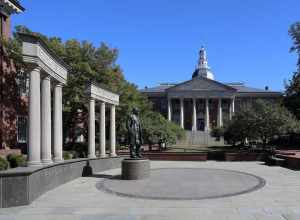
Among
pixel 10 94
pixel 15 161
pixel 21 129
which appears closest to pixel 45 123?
pixel 15 161

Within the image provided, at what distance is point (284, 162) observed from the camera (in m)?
27.1

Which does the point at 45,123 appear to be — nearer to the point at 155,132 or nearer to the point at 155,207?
the point at 155,207

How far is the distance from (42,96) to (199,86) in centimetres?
10220

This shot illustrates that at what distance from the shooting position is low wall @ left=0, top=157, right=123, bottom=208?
38.4 ft

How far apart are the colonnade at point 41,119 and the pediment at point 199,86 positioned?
9878 centimetres

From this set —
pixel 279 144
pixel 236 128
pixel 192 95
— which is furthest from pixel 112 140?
pixel 192 95

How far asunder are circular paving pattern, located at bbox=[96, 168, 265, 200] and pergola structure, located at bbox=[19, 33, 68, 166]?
2.69m

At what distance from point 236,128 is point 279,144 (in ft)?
59.5

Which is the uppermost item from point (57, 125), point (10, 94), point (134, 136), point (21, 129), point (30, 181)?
point (10, 94)

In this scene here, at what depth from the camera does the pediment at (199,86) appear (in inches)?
4584

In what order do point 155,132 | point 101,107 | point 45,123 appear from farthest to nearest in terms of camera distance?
1. point 155,132
2. point 101,107
3. point 45,123

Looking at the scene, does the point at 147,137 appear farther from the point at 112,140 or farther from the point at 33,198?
the point at 33,198

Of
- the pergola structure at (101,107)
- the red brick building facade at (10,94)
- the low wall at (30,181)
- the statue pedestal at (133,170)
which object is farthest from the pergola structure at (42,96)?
the red brick building facade at (10,94)

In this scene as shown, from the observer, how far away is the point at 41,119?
666 inches
